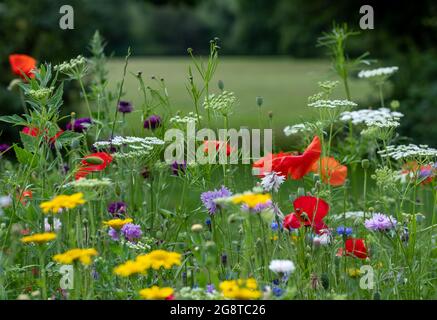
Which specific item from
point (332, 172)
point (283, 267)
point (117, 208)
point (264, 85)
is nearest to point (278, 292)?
point (283, 267)

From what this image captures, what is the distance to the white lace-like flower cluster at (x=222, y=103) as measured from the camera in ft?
6.72

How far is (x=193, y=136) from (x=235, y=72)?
2770 centimetres

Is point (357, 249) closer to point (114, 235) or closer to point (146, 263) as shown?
point (114, 235)

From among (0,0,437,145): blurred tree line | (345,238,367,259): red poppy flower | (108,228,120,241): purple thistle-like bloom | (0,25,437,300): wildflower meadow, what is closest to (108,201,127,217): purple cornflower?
(0,25,437,300): wildflower meadow

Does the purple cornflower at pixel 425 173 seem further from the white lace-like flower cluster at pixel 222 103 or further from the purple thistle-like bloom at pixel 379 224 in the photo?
the white lace-like flower cluster at pixel 222 103

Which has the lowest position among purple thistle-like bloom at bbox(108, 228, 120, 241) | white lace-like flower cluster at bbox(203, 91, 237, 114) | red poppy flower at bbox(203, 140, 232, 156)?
purple thistle-like bloom at bbox(108, 228, 120, 241)

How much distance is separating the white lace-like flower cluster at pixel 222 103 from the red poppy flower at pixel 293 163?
17 cm

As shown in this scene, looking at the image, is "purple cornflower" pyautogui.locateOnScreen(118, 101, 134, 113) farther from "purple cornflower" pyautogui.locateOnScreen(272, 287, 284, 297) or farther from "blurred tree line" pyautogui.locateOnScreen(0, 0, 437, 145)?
"blurred tree line" pyautogui.locateOnScreen(0, 0, 437, 145)

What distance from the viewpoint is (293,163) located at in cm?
196

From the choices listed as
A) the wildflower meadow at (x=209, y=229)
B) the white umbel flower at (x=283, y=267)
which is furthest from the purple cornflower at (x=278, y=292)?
the white umbel flower at (x=283, y=267)

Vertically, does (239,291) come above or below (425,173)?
below

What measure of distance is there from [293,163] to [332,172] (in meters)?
0.32

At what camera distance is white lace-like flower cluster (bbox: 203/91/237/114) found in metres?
2.05

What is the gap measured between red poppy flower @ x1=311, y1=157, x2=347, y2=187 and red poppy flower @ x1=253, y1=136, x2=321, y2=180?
6.1 inches
